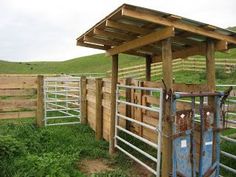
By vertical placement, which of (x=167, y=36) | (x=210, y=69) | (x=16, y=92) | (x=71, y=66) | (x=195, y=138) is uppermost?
(x=71, y=66)

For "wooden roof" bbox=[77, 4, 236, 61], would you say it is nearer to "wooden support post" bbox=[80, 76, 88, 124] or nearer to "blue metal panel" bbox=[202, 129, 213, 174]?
"blue metal panel" bbox=[202, 129, 213, 174]

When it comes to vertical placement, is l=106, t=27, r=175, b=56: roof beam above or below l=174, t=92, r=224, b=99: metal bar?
above

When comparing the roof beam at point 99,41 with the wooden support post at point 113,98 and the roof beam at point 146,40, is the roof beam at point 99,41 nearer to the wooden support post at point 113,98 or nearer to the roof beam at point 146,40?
the roof beam at point 146,40

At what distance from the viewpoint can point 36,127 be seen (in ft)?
36.3

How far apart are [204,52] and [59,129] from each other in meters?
5.37

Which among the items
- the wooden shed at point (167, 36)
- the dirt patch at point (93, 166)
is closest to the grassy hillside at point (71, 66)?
the dirt patch at point (93, 166)

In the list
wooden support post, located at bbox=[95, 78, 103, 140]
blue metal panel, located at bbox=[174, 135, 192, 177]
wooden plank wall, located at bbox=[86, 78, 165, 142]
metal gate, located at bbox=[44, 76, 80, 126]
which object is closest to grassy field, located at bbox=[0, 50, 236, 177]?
wooden support post, located at bbox=[95, 78, 103, 140]

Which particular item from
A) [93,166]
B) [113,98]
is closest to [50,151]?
[93,166]

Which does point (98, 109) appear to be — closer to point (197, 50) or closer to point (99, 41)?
point (99, 41)

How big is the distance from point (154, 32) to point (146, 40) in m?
0.34

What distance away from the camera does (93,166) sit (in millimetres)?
7883

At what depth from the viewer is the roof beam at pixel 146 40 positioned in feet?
19.4

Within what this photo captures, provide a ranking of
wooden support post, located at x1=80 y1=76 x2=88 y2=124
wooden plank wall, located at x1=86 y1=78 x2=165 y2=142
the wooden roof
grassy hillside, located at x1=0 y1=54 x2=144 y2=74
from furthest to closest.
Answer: grassy hillside, located at x1=0 y1=54 x2=144 y2=74
wooden support post, located at x1=80 y1=76 x2=88 y2=124
wooden plank wall, located at x1=86 y1=78 x2=165 y2=142
the wooden roof

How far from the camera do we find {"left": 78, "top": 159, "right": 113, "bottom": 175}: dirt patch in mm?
7555
